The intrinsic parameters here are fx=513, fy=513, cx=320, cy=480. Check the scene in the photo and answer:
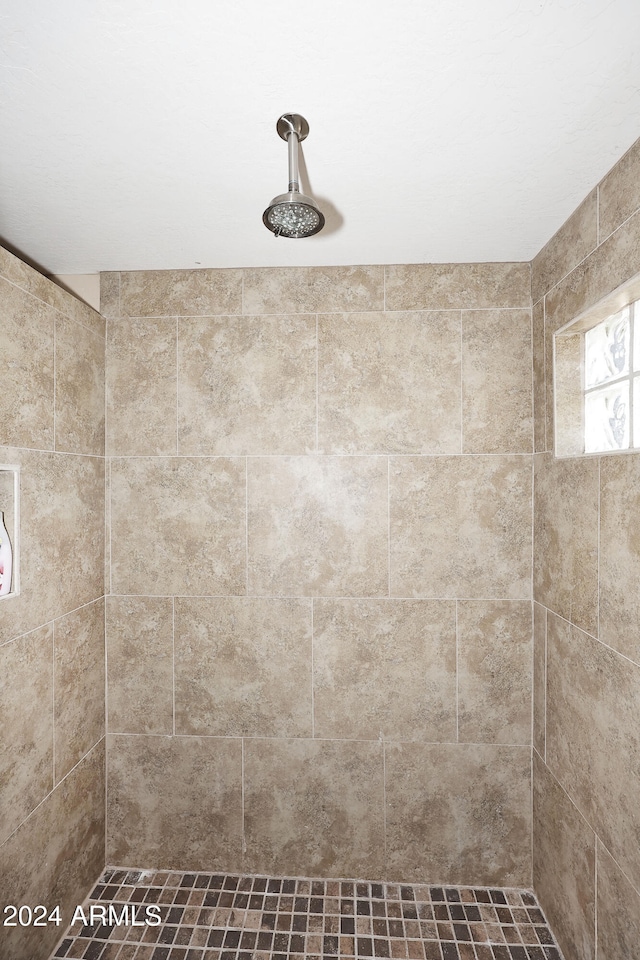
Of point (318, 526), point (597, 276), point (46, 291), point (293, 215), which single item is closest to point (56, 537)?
point (46, 291)

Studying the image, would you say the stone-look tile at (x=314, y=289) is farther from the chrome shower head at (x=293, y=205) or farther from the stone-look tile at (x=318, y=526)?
the chrome shower head at (x=293, y=205)

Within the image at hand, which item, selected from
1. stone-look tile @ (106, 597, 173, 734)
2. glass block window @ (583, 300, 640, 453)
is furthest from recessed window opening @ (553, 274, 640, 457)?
stone-look tile @ (106, 597, 173, 734)

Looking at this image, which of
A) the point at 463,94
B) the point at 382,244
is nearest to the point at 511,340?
the point at 382,244

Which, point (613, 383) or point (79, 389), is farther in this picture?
point (79, 389)

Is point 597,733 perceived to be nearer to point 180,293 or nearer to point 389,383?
point 389,383

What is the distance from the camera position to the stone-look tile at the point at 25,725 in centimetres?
149

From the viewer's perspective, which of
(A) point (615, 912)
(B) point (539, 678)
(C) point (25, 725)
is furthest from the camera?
(B) point (539, 678)

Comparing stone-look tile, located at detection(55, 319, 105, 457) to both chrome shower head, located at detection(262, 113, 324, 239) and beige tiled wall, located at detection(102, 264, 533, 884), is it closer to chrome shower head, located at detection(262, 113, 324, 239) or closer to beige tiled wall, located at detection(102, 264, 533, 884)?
beige tiled wall, located at detection(102, 264, 533, 884)

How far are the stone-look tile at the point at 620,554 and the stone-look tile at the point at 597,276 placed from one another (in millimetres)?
486

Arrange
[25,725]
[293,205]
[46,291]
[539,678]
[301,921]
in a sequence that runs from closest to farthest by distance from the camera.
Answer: [293,205] < [25,725] < [46,291] < [301,921] < [539,678]

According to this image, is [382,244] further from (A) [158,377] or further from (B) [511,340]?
(A) [158,377]

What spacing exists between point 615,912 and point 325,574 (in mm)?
1269

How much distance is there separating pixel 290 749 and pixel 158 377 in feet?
5.14

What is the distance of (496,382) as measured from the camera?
1992mm
